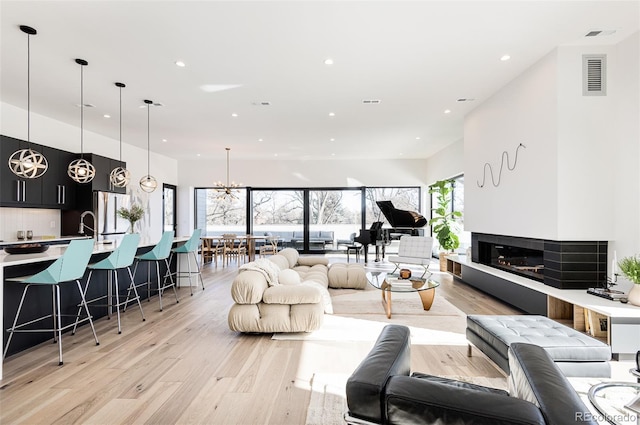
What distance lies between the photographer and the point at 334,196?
11.1 m

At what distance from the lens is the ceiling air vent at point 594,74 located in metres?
3.83

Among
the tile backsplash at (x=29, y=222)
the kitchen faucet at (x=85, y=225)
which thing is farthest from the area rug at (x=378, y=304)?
the tile backsplash at (x=29, y=222)

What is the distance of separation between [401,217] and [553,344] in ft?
20.4

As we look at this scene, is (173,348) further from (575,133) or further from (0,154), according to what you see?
(575,133)

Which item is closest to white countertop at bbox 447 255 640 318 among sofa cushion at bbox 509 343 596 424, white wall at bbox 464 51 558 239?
white wall at bbox 464 51 558 239

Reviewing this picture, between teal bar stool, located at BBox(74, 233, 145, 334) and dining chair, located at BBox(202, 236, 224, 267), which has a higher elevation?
teal bar stool, located at BBox(74, 233, 145, 334)

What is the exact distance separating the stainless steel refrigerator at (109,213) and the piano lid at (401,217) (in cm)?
618

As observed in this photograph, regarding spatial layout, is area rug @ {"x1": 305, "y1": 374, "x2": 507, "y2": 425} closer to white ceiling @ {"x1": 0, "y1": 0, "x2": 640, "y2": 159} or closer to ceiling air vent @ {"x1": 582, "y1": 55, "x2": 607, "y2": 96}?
white ceiling @ {"x1": 0, "y1": 0, "x2": 640, "y2": 159}

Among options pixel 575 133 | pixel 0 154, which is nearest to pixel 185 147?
pixel 0 154

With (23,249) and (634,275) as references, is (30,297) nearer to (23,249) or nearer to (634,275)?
(23,249)

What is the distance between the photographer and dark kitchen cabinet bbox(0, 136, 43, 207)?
5220 mm

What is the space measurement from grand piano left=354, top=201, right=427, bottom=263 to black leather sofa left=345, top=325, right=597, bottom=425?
23.9 ft

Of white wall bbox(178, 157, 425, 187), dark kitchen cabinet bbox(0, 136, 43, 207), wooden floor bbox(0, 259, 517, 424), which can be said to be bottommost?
wooden floor bbox(0, 259, 517, 424)

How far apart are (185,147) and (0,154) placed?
421 centimetres
